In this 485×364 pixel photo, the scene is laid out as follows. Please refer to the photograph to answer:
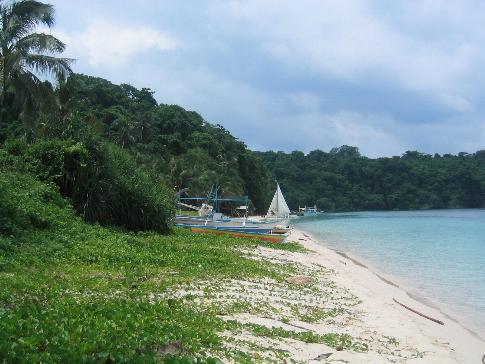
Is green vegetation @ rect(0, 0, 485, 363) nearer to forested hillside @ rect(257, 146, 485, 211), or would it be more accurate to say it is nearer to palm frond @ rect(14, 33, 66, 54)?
palm frond @ rect(14, 33, 66, 54)

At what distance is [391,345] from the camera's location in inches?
387

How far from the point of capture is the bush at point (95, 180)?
20.8 m

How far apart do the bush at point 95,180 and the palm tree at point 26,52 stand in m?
2.57

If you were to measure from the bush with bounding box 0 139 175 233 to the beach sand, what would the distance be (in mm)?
8671

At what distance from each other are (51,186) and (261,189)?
256 feet

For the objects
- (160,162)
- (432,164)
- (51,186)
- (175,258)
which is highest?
(432,164)

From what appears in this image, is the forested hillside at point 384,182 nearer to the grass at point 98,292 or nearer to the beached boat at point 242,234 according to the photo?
the beached boat at point 242,234

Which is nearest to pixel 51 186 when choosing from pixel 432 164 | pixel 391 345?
pixel 391 345

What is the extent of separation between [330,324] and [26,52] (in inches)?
719

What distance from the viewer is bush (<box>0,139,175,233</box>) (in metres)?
20.8

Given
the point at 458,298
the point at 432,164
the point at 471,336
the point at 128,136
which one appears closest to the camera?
the point at 471,336

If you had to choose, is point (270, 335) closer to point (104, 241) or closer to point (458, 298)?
point (104, 241)

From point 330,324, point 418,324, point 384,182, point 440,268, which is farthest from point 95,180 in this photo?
point 384,182

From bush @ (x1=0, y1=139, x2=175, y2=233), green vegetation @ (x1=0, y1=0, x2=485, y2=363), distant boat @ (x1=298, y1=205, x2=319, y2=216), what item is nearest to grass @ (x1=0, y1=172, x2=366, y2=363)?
green vegetation @ (x1=0, y1=0, x2=485, y2=363)
